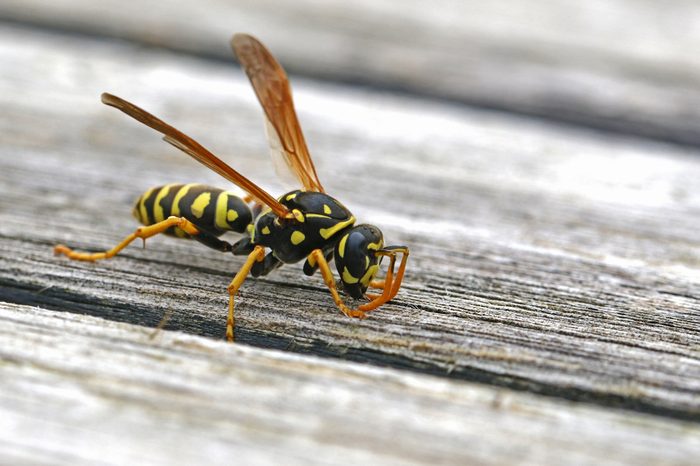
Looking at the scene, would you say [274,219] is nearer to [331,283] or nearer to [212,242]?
[212,242]

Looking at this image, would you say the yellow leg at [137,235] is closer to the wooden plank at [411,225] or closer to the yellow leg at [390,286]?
the wooden plank at [411,225]

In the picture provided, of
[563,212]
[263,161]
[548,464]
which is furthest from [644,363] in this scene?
[263,161]

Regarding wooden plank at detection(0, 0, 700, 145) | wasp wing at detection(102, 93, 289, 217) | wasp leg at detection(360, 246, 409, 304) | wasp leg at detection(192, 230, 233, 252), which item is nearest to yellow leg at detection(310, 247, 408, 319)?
wasp leg at detection(360, 246, 409, 304)

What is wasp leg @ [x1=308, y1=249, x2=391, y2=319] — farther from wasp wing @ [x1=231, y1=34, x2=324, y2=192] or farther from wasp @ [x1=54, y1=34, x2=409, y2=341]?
wasp wing @ [x1=231, y1=34, x2=324, y2=192]

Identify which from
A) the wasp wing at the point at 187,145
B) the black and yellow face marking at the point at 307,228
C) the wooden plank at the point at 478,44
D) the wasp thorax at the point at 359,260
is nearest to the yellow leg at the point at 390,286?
the wasp thorax at the point at 359,260

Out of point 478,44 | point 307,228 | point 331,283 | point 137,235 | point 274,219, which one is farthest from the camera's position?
point 478,44

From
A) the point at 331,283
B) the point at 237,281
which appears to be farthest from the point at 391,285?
the point at 237,281

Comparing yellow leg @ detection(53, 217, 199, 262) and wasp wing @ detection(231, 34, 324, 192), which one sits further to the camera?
wasp wing @ detection(231, 34, 324, 192)
